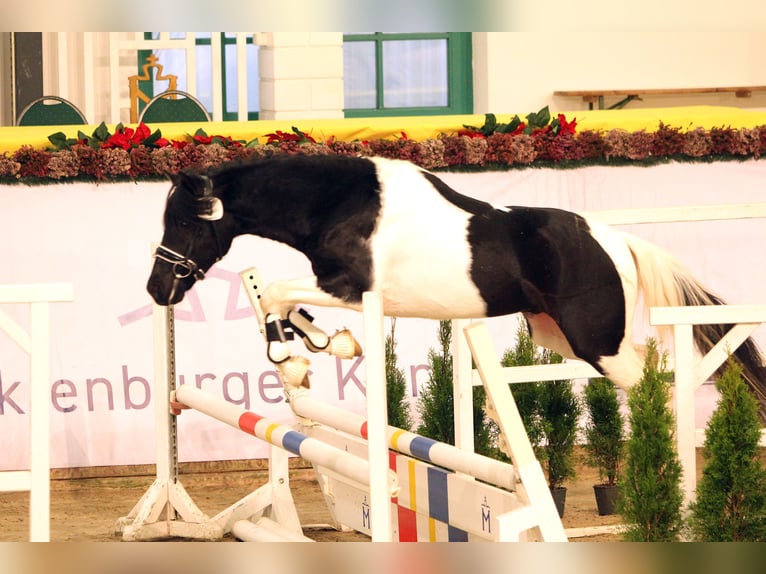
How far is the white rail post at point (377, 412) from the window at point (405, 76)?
7.73 meters

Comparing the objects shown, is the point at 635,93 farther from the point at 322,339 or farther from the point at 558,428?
the point at 322,339

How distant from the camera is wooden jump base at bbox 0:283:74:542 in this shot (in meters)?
1.91

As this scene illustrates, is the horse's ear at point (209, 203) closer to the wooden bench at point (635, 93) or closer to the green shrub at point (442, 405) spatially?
the green shrub at point (442, 405)

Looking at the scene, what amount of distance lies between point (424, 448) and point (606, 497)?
1321 mm

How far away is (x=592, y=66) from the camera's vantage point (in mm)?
9273

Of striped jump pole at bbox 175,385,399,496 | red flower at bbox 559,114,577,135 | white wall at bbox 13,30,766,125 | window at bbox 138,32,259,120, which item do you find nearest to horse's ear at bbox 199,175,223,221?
striped jump pole at bbox 175,385,399,496

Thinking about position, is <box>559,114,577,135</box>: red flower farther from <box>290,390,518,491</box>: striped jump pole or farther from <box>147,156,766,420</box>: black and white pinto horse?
<box>147,156,766,420</box>: black and white pinto horse

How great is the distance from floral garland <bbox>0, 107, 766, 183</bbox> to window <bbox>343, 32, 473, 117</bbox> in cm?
521

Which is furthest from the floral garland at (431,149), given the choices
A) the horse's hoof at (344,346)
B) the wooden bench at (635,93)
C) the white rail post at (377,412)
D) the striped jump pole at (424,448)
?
the wooden bench at (635,93)

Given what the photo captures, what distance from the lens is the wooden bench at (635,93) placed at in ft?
30.0

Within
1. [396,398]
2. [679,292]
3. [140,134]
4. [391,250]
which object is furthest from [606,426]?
[140,134]

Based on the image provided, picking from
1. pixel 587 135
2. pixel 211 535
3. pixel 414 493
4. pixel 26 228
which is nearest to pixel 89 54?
pixel 26 228

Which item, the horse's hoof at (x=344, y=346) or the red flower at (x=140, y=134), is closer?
the horse's hoof at (x=344, y=346)

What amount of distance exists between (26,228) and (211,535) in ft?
5.32
